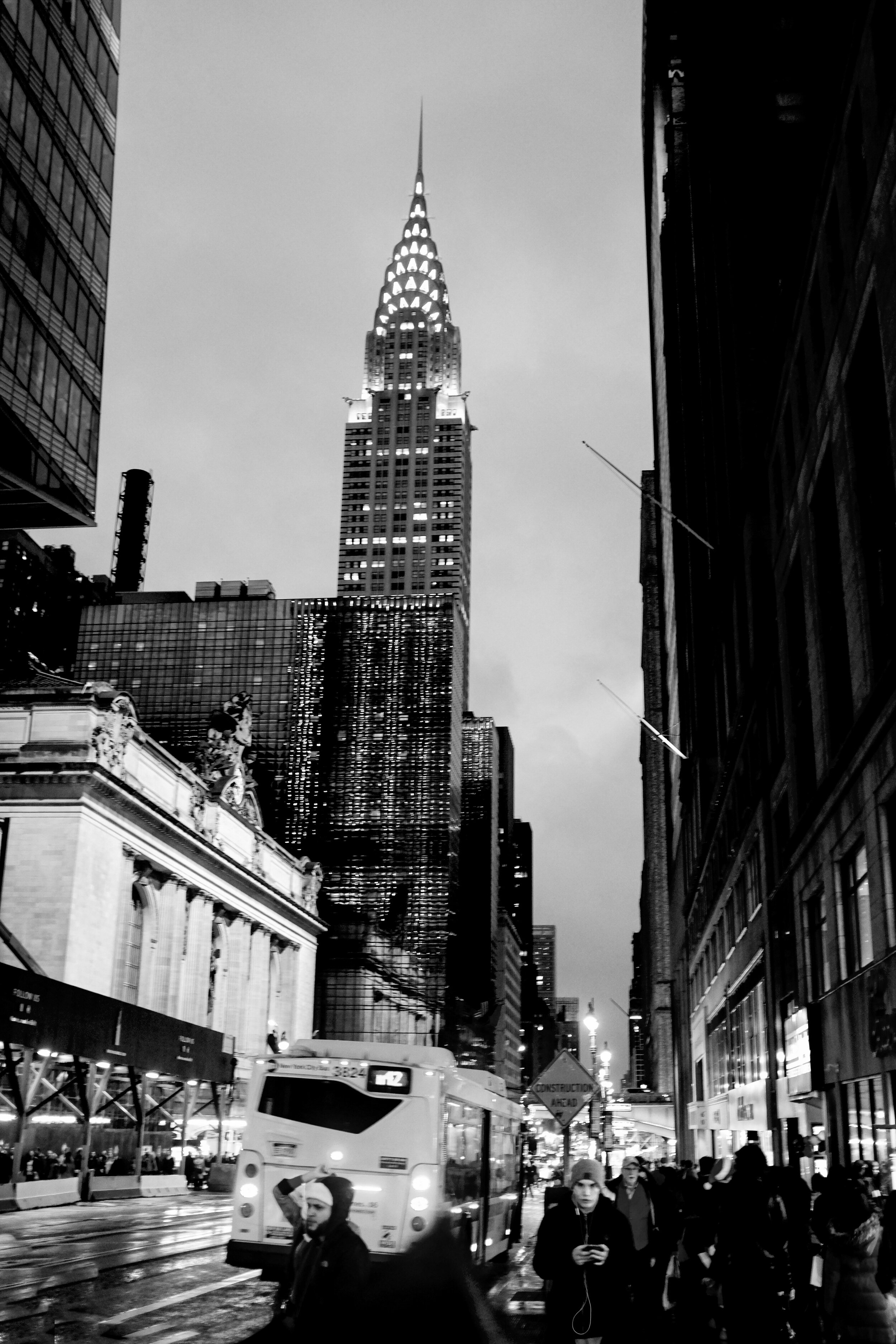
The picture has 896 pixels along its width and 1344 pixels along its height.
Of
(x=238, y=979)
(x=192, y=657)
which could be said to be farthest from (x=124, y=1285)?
(x=192, y=657)

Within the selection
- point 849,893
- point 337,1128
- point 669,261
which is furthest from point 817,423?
point 669,261

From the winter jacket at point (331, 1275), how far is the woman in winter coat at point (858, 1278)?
4034 mm

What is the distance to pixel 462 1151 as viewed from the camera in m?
18.5

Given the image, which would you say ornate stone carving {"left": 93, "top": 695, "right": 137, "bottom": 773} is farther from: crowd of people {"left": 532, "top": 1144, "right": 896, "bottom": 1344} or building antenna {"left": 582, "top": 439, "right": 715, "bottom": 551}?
crowd of people {"left": 532, "top": 1144, "right": 896, "bottom": 1344}

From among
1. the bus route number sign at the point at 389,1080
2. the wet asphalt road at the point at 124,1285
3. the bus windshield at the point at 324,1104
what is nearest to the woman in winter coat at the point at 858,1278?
the wet asphalt road at the point at 124,1285

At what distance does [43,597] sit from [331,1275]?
182 metres

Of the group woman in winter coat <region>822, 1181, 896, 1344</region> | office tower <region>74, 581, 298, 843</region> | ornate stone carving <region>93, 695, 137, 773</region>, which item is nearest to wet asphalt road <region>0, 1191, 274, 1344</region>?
woman in winter coat <region>822, 1181, 896, 1344</region>

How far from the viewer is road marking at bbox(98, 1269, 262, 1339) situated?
14633mm

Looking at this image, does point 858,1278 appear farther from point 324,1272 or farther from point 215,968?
point 215,968

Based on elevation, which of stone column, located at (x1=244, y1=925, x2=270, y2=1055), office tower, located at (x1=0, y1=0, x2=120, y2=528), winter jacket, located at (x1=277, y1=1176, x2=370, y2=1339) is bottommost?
winter jacket, located at (x1=277, y1=1176, x2=370, y2=1339)

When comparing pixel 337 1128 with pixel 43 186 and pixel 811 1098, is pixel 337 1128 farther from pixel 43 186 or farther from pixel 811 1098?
pixel 43 186

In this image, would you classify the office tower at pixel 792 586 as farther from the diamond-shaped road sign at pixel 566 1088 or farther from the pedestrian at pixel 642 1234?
the pedestrian at pixel 642 1234

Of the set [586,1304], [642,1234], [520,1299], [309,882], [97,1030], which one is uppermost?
[309,882]

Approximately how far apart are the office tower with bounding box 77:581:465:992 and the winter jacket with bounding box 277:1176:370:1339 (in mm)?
153848
